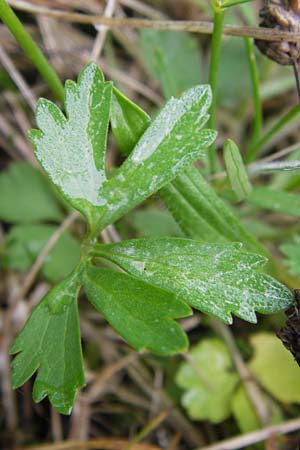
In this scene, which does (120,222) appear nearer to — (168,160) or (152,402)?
(152,402)

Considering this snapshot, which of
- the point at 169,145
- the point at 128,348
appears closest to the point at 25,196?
the point at 128,348

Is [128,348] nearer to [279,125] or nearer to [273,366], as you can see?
[273,366]

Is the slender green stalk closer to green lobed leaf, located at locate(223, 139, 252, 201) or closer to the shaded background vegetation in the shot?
green lobed leaf, located at locate(223, 139, 252, 201)

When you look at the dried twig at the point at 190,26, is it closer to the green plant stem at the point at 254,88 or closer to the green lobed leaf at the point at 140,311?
the green plant stem at the point at 254,88

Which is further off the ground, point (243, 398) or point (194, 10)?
point (194, 10)

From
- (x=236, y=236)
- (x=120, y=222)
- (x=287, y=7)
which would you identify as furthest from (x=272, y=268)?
(x=287, y=7)
